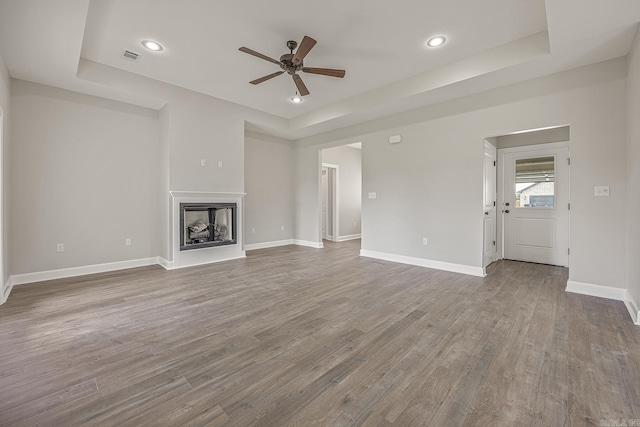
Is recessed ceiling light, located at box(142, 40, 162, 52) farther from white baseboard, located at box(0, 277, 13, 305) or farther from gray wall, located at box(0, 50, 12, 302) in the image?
white baseboard, located at box(0, 277, 13, 305)

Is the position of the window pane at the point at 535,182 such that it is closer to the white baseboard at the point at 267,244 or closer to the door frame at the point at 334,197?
the door frame at the point at 334,197

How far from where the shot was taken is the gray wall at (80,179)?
3760mm

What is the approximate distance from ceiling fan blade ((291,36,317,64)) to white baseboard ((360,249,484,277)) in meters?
3.59

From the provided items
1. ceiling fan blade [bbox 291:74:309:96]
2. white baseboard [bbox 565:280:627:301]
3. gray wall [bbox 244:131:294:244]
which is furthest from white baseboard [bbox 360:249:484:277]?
ceiling fan blade [bbox 291:74:309:96]

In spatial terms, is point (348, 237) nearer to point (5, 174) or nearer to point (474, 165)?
point (474, 165)

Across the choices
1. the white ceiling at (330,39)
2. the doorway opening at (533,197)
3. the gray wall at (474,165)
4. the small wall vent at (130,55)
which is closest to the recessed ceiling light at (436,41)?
the white ceiling at (330,39)

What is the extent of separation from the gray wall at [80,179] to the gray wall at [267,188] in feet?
6.33

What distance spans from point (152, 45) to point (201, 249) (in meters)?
3.10

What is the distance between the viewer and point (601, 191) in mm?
3186

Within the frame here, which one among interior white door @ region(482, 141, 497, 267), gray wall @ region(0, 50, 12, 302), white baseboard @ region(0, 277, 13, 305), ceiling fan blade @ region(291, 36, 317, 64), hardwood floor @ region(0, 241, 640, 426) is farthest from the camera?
interior white door @ region(482, 141, 497, 267)

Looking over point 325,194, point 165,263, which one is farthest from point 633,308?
point 325,194

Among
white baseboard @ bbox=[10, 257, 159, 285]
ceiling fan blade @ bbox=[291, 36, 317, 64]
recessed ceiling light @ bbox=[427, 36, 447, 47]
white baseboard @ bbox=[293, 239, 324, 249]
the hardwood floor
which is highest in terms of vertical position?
recessed ceiling light @ bbox=[427, 36, 447, 47]

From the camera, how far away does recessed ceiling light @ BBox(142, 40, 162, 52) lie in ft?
10.7

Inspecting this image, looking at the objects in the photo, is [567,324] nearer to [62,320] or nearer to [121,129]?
[62,320]
